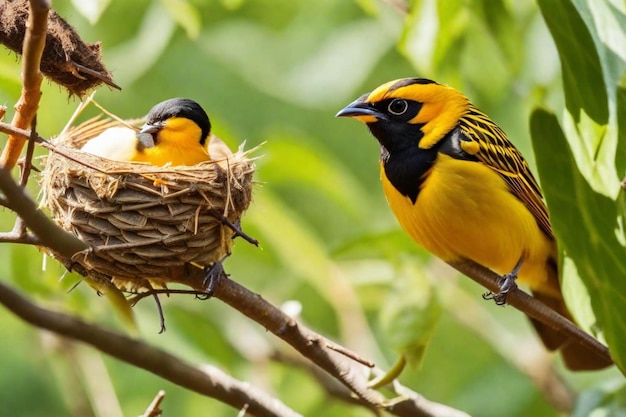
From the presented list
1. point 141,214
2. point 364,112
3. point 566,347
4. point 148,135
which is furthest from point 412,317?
point 148,135

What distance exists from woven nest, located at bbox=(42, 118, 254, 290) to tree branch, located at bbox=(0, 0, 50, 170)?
28 cm

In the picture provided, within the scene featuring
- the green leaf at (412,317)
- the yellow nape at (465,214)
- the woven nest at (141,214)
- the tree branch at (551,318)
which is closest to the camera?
the woven nest at (141,214)

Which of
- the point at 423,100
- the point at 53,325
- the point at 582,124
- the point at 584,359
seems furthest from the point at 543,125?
the point at 584,359

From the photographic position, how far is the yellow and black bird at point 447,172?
220 centimetres

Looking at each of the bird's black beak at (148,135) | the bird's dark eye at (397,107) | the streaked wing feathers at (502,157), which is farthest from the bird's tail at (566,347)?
the bird's black beak at (148,135)

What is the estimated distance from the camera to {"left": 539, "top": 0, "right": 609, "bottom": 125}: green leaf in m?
1.44

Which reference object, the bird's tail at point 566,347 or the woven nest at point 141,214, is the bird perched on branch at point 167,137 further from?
the bird's tail at point 566,347

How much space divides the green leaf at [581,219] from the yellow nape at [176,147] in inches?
40.1

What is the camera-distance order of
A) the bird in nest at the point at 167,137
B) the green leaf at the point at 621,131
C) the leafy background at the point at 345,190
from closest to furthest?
the green leaf at the point at 621,131, the leafy background at the point at 345,190, the bird in nest at the point at 167,137

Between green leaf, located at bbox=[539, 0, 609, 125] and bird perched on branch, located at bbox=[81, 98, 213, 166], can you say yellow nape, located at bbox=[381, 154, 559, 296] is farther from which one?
green leaf, located at bbox=[539, 0, 609, 125]

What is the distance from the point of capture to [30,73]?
1.30 metres

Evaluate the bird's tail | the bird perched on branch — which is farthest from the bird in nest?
the bird's tail

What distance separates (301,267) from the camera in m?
3.59

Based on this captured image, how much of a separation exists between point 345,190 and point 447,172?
5.16ft
